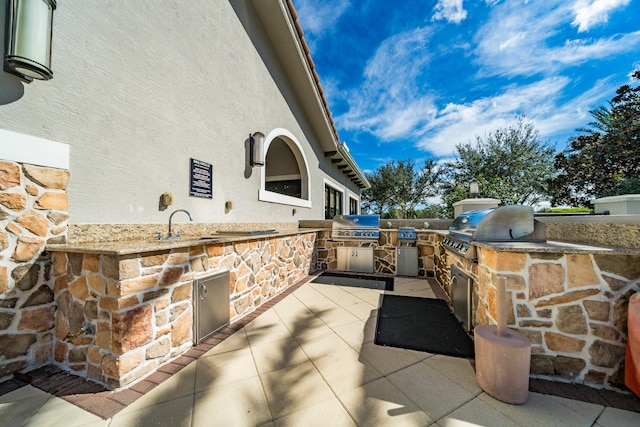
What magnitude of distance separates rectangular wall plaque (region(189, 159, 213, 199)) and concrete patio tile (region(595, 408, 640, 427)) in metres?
4.68

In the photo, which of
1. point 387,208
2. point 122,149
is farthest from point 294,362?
point 387,208

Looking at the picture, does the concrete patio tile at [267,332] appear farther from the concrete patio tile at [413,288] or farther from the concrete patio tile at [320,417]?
the concrete patio tile at [413,288]

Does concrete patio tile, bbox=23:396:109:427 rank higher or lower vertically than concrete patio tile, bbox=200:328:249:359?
higher

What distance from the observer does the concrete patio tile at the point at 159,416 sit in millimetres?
1547

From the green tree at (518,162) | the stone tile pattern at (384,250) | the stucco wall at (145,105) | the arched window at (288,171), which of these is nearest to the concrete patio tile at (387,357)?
the stucco wall at (145,105)

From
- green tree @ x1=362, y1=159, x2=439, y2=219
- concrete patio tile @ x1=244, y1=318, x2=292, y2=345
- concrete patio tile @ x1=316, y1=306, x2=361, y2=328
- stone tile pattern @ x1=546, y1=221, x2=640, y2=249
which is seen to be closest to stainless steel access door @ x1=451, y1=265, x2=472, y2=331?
stone tile pattern @ x1=546, y1=221, x2=640, y2=249

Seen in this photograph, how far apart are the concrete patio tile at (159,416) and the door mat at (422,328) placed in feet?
6.37

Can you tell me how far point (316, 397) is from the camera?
5.90 ft

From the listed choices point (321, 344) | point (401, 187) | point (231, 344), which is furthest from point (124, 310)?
point (401, 187)

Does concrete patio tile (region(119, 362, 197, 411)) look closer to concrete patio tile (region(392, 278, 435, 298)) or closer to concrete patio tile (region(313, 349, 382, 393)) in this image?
concrete patio tile (region(313, 349, 382, 393))

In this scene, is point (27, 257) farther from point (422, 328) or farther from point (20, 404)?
point (422, 328)

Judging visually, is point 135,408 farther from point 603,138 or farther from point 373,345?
point 603,138

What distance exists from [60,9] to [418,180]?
20.9m

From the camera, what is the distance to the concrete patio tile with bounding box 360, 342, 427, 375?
221 centimetres
